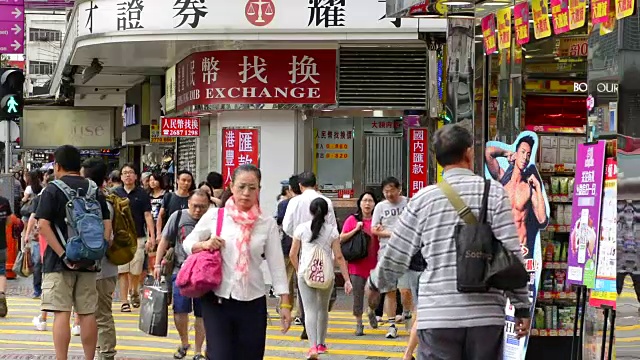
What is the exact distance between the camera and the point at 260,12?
17.6 m

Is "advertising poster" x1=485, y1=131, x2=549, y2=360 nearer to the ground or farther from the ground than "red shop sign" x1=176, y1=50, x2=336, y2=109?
nearer to the ground

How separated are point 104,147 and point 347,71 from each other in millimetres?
22881

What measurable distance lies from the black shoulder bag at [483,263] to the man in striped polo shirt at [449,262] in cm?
7

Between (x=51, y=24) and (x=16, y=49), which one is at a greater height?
(x=51, y=24)

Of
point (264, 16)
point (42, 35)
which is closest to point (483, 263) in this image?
point (264, 16)

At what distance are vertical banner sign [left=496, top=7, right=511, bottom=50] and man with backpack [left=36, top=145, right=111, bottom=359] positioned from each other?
11.3ft

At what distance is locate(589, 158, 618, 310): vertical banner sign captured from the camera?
7.32 m

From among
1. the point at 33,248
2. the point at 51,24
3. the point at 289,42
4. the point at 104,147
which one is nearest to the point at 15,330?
the point at 33,248

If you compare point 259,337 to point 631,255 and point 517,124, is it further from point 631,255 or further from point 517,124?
point 517,124

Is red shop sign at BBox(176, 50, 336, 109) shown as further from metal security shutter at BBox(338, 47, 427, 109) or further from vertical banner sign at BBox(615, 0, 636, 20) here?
vertical banner sign at BBox(615, 0, 636, 20)

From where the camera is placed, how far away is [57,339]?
9.41 meters

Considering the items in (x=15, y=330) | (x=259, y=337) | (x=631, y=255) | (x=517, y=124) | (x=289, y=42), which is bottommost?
(x=15, y=330)

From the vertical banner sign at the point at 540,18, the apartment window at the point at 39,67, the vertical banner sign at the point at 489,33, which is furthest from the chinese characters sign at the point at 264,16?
the apartment window at the point at 39,67

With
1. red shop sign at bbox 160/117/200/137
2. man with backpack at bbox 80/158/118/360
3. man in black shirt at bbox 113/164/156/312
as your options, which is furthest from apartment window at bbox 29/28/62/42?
man with backpack at bbox 80/158/118/360
